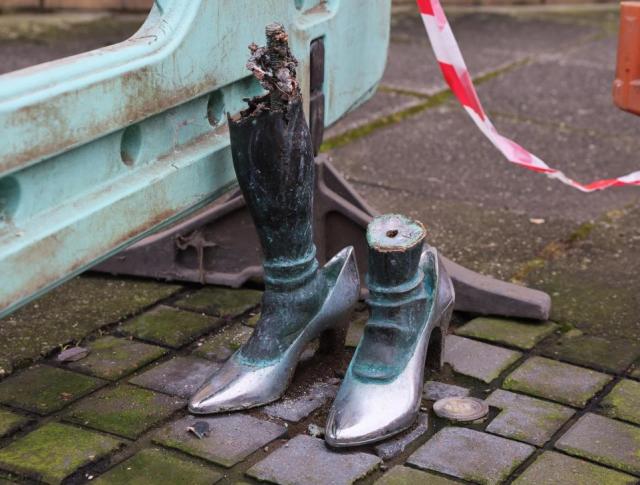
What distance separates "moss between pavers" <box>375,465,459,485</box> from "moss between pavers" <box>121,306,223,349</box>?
78cm

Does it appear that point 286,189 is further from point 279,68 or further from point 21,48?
point 21,48

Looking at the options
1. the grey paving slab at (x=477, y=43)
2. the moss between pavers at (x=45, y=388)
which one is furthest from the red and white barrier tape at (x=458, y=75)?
the grey paving slab at (x=477, y=43)

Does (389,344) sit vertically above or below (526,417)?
above

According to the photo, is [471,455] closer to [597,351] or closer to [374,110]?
[597,351]

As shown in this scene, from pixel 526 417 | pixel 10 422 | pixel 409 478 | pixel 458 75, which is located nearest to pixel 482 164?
pixel 458 75

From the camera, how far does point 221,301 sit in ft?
10.1

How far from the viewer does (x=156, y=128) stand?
227 cm

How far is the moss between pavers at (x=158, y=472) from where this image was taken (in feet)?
7.21

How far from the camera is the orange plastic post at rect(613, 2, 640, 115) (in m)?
2.83

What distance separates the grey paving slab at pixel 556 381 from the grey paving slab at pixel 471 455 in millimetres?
249

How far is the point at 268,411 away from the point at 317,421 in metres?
0.11

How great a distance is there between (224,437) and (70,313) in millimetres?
829

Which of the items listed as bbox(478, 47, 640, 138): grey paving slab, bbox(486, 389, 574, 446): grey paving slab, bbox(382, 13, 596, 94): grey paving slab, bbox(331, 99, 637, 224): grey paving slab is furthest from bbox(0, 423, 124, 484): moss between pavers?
bbox(382, 13, 596, 94): grey paving slab

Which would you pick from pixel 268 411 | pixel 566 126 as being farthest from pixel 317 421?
pixel 566 126
